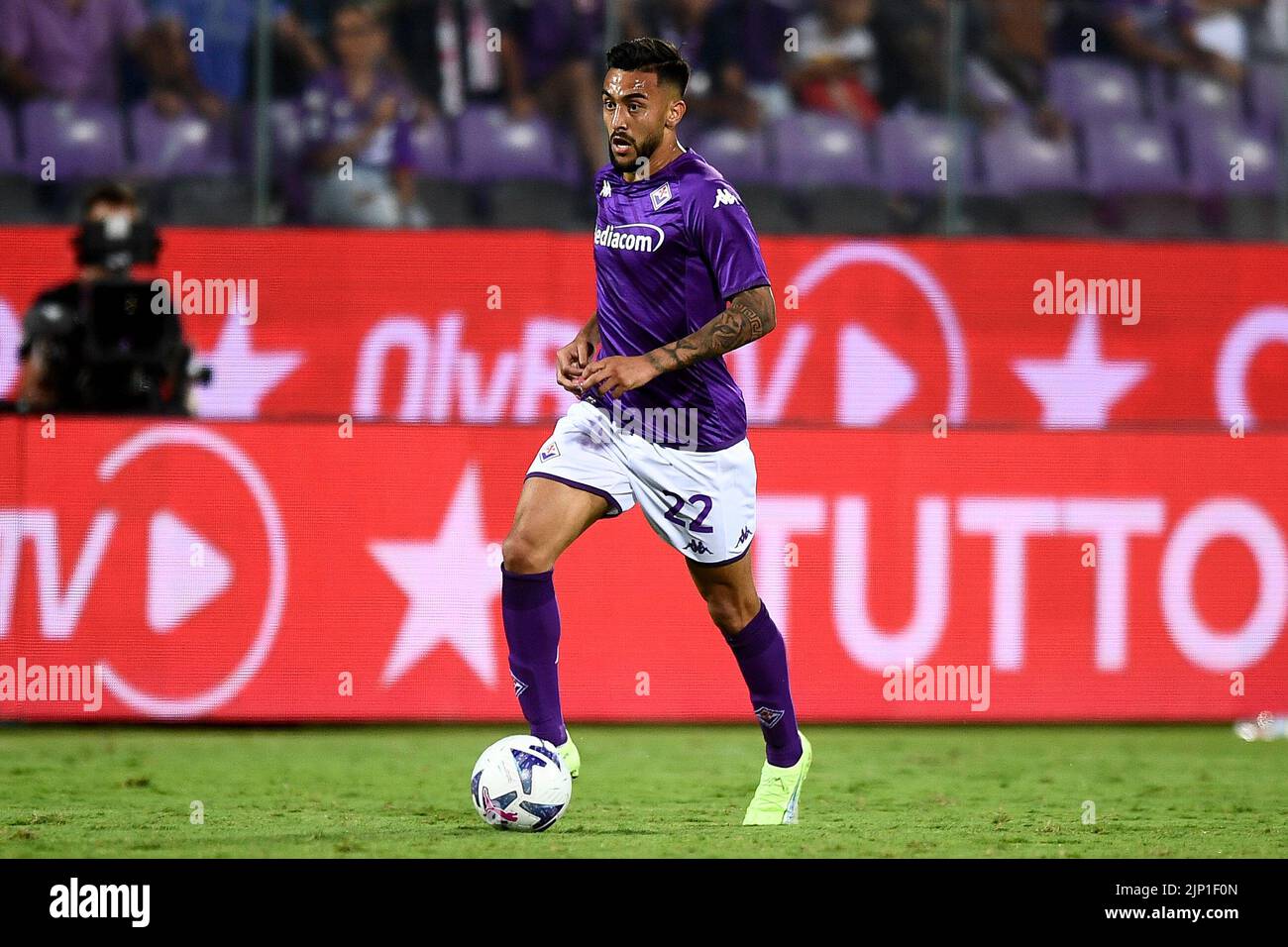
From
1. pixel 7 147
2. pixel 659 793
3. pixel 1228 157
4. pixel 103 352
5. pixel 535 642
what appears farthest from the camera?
pixel 1228 157

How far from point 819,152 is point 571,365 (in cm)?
516

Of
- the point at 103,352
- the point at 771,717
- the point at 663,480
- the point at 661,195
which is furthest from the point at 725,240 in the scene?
the point at 103,352

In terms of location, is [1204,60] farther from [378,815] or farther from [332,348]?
[378,815]

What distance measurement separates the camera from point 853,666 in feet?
25.3

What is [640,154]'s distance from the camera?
529 centimetres

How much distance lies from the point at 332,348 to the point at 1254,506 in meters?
4.35

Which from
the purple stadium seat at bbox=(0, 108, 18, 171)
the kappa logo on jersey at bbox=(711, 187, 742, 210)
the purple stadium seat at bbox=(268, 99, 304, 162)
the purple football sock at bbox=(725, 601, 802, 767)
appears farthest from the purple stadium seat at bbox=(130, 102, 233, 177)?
the purple football sock at bbox=(725, 601, 802, 767)

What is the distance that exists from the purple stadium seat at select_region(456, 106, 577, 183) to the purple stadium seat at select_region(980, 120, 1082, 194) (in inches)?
88.8

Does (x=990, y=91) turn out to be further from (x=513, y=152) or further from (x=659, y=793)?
(x=659, y=793)

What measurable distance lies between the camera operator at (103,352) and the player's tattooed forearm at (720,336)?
403 cm

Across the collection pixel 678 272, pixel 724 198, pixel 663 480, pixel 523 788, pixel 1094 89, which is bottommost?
pixel 523 788

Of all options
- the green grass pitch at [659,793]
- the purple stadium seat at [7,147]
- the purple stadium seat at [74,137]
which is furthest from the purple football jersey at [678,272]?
the purple stadium seat at [7,147]

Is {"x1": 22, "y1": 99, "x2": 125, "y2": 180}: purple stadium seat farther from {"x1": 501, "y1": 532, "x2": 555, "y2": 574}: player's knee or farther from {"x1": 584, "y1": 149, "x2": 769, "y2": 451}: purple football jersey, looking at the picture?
{"x1": 501, "y1": 532, "x2": 555, "y2": 574}: player's knee

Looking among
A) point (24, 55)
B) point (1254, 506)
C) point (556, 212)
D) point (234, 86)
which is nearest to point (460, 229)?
point (556, 212)
